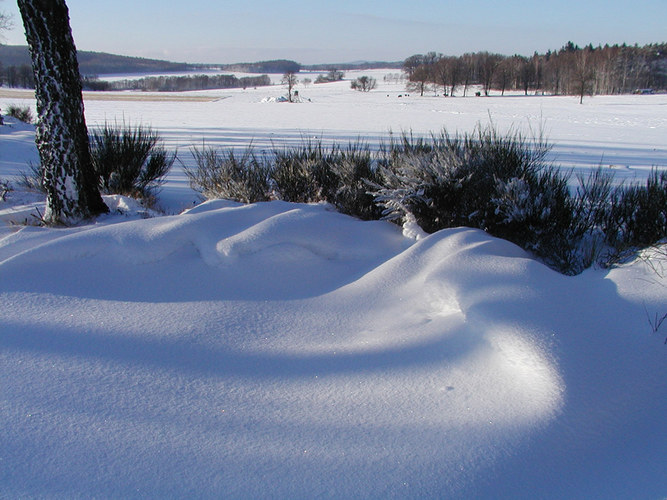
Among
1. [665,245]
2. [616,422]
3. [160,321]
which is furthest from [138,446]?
[665,245]

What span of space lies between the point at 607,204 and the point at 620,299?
83.4 inches

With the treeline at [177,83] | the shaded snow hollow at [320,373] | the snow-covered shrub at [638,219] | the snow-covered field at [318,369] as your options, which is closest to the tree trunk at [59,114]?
the snow-covered field at [318,369]

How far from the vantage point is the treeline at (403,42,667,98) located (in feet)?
220

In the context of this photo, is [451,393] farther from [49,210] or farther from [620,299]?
[49,210]

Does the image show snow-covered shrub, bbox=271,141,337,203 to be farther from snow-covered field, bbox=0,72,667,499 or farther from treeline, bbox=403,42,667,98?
treeline, bbox=403,42,667,98

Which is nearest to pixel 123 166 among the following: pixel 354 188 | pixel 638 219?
pixel 354 188

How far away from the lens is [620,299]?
3088 millimetres

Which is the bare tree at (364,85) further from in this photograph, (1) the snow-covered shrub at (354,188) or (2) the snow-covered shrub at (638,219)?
(2) the snow-covered shrub at (638,219)

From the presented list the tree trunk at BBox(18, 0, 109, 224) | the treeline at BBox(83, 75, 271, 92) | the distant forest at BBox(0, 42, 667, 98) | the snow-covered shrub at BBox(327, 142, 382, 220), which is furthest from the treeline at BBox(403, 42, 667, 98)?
the tree trunk at BBox(18, 0, 109, 224)

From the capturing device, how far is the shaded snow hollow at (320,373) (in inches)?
74.7

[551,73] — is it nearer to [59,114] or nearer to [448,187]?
[448,187]

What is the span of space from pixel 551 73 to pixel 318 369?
81.1 meters

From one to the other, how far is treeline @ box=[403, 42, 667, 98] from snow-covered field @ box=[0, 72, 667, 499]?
67066mm

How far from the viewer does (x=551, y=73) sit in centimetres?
7200
